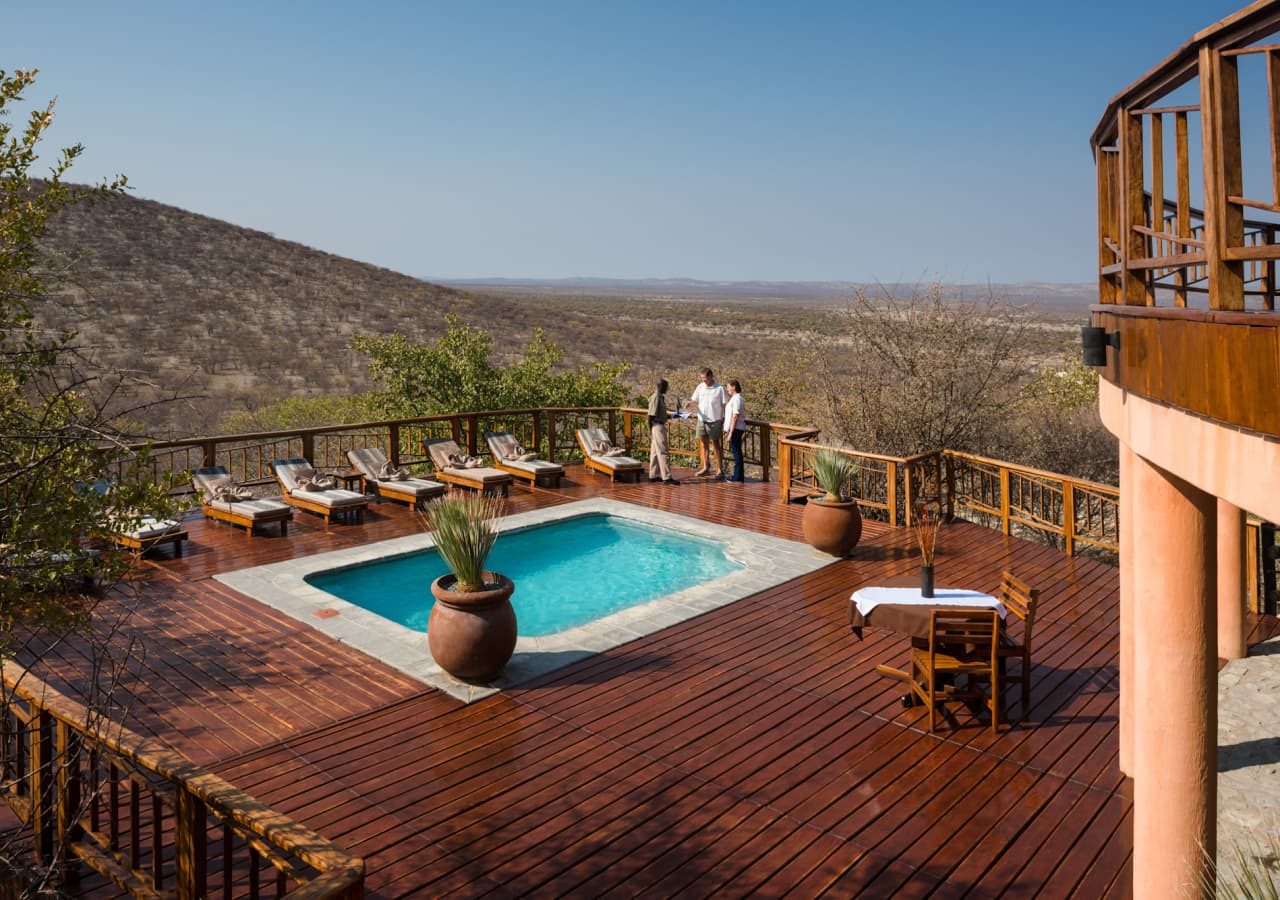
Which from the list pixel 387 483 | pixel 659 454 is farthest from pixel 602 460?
pixel 387 483

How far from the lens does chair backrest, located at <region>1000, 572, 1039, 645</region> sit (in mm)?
6196

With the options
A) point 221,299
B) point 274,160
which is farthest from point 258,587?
point 274,160

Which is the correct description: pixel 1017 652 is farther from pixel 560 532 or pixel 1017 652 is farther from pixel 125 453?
pixel 560 532

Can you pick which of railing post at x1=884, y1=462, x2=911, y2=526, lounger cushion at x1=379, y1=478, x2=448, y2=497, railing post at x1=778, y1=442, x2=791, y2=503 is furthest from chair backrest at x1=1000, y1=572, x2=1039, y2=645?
lounger cushion at x1=379, y1=478, x2=448, y2=497

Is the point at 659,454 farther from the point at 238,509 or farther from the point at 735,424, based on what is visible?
the point at 238,509

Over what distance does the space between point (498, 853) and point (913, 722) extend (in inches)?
115

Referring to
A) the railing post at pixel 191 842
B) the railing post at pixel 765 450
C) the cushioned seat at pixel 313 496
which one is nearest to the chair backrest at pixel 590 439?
the railing post at pixel 765 450

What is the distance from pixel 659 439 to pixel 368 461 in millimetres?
4167

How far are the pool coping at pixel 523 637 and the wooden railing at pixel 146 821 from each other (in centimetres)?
232

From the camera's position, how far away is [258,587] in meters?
8.93

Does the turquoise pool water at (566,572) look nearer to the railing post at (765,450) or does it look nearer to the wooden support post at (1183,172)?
the railing post at (765,450)

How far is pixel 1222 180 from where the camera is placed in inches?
105

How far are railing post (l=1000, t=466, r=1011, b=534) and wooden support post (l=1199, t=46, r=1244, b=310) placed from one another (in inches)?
315

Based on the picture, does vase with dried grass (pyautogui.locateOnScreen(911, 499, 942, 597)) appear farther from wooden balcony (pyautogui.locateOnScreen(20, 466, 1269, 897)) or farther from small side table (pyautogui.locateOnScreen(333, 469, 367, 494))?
small side table (pyautogui.locateOnScreen(333, 469, 367, 494))
